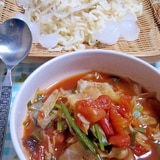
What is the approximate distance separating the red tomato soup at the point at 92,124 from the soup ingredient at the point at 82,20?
0.37m

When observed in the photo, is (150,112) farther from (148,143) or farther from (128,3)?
(128,3)

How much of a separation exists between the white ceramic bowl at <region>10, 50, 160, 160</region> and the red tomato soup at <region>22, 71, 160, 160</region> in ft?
0.11

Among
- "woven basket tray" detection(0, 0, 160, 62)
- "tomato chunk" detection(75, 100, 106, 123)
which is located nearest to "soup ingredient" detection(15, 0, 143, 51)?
"woven basket tray" detection(0, 0, 160, 62)

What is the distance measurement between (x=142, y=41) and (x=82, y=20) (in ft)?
0.98

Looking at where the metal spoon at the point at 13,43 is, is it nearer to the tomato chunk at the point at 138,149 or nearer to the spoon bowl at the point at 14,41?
the spoon bowl at the point at 14,41

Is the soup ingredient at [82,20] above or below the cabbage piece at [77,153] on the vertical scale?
above

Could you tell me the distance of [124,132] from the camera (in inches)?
31.6

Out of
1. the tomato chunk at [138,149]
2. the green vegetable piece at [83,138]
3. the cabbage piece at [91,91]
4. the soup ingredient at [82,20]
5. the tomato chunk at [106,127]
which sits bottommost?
the tomato chunk at [138,149]

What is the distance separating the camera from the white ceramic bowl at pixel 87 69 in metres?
0.93

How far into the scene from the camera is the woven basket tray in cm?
122

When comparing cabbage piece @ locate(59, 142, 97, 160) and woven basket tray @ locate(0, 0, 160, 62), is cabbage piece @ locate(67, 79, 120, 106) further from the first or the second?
woven basket tray @ locate(0, 0, 160, 62)

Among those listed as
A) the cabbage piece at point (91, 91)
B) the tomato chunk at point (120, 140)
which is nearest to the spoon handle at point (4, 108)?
the cabbage piece at point (91, 91)

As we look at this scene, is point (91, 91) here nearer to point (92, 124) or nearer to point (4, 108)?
point (92, 124)

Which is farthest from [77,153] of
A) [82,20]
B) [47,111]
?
[82,20]
